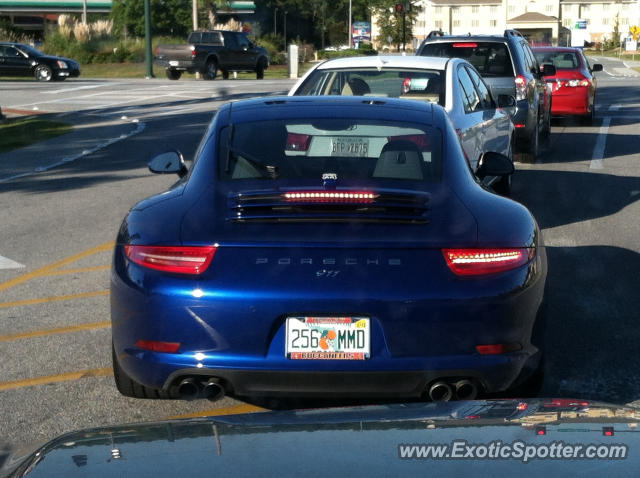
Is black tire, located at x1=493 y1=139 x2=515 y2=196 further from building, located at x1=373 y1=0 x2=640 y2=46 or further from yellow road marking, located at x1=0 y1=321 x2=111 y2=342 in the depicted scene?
building, located at x1=373 y1=0 x2=640 y2=46

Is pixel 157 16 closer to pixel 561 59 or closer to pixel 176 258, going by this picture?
pixel 561 59

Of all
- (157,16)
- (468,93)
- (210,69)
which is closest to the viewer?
(468,93)

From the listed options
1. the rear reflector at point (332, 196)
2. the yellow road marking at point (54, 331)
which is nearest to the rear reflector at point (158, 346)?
the rear reflector at point (332, 196)

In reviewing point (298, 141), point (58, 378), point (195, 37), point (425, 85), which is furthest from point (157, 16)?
point (58, 378)

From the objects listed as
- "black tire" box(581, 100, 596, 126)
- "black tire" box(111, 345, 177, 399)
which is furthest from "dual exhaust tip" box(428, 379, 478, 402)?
"black tire" box(581, 100, 596, 126)

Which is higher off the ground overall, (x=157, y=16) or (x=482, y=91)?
(x=482, y=91)

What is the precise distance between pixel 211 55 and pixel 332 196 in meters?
43.4

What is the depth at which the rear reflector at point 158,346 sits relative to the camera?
478cm

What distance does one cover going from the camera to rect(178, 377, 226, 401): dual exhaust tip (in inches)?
189

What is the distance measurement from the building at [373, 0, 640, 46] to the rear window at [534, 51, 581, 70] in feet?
406

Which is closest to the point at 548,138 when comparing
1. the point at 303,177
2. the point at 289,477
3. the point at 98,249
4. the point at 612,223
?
the point at 612,223

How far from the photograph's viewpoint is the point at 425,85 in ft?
33.4

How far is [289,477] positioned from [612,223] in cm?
923

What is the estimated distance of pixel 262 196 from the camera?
16.9 ft
